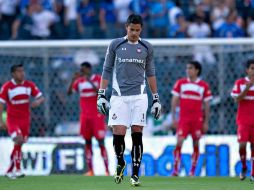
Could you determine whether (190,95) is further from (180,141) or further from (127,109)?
(127,109)

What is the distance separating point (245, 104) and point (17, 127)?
4.26 m

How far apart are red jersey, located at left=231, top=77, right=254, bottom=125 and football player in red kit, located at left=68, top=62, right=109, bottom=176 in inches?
159

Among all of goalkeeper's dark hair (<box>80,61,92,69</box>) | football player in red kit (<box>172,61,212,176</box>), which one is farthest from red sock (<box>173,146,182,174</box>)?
goalkeeper's dark hair (<box>80,61,92,69</box>)

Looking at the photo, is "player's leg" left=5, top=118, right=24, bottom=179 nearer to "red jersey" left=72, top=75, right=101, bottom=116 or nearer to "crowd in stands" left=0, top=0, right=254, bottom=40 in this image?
"red jersey" left=72, top=75, right=101, bottom=116

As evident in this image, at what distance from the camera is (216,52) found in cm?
2019

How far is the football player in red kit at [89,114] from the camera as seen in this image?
19.2 meters

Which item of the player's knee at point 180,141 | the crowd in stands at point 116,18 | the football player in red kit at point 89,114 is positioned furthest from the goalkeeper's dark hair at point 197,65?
the crowd in stands at point 116,18

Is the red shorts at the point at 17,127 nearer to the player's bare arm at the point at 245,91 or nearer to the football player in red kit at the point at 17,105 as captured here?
the football player in red kit at the point at 17,105

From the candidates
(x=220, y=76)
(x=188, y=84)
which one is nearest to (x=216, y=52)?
(x=220, y=76)

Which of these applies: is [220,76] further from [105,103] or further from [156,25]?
[105,103]

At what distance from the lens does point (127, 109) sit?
13062mm

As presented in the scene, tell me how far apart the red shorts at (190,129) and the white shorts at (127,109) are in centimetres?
551

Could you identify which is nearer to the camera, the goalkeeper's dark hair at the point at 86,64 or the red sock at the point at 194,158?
the red sock at the point at 194,158

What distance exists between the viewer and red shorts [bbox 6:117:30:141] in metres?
17.4
